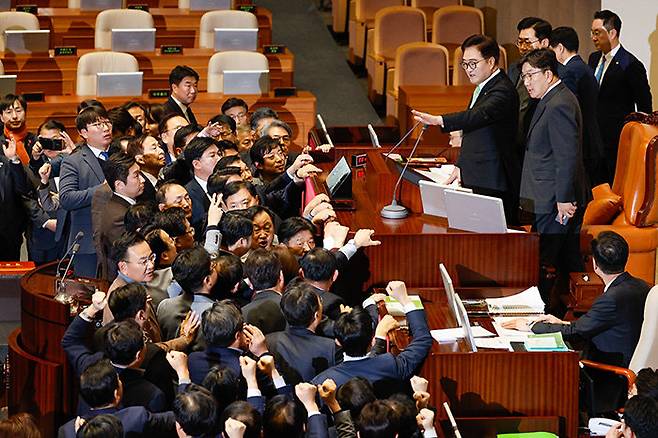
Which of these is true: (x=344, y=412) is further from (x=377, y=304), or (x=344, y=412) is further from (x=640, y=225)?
(x=640, y=225)

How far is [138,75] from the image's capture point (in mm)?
9234

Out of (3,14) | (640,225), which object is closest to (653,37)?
(640,225)

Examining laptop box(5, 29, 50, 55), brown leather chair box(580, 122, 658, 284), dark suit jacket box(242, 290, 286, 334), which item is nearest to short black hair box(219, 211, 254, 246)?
dark suit jacket box(242, 290, 286, 334)

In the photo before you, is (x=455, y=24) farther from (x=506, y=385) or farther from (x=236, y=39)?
(x=506, y=385)

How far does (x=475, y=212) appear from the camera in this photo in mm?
5465

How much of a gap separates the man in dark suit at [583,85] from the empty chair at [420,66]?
291 cm

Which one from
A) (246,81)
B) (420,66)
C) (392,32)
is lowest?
(246,81)

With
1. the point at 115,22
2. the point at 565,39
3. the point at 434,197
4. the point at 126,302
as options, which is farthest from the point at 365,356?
the point at 115,22

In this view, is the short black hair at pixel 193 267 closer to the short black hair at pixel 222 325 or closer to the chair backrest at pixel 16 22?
the short black hair at pixel 222 325

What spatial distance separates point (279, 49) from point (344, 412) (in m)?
6.35

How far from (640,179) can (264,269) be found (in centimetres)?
298

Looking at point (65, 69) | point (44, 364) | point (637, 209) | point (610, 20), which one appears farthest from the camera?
point (65, 69)

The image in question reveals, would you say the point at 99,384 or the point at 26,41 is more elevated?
the point at 26,41

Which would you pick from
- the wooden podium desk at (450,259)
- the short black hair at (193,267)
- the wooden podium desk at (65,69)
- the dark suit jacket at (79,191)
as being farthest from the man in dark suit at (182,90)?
the short black hair at (193,267)
